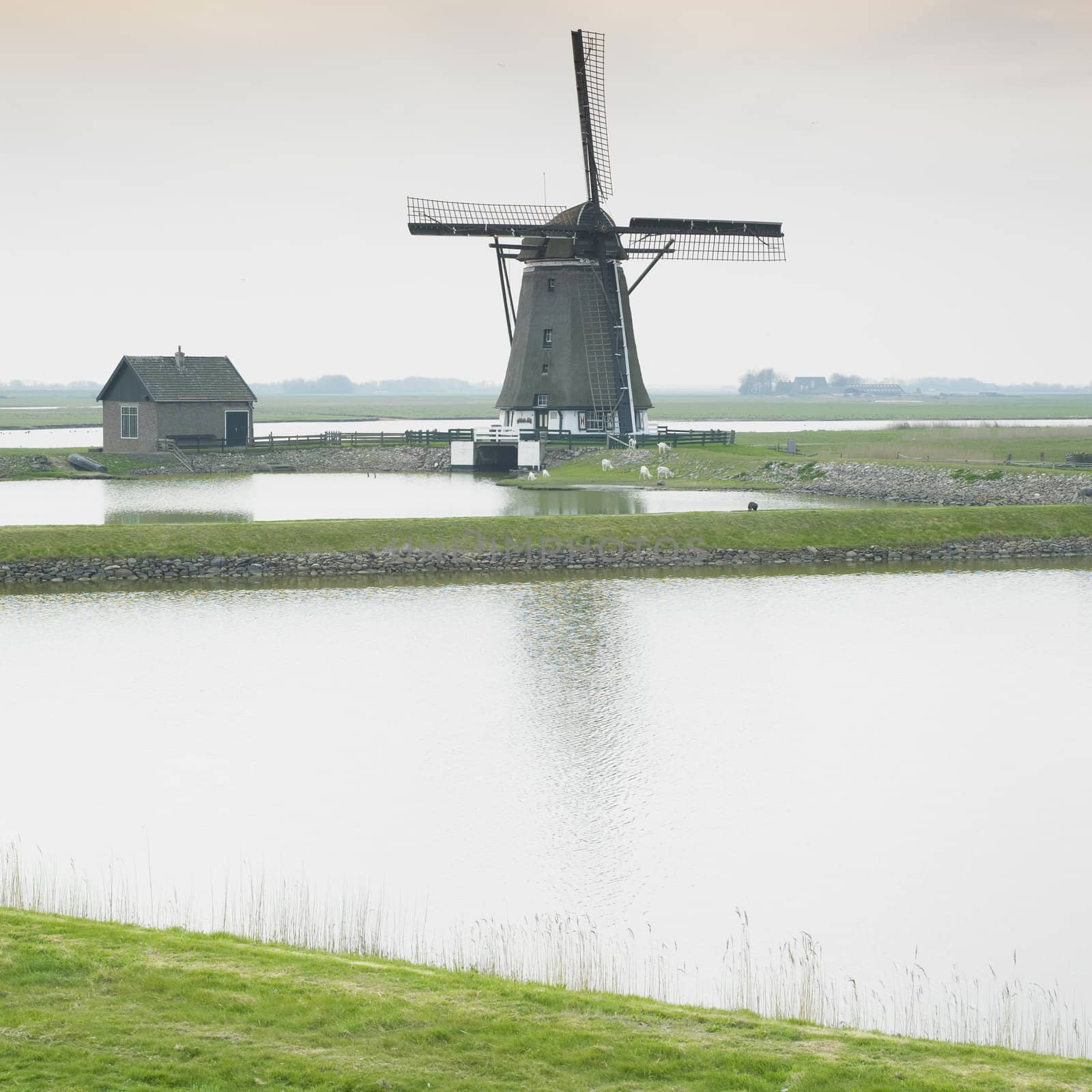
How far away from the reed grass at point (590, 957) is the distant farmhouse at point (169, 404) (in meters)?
61.3

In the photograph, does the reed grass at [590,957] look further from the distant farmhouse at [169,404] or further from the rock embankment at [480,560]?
the distant farmhouse at [169,404]

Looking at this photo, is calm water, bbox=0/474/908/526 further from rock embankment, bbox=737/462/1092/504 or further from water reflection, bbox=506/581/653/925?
water reflection, bbox=506/581/653/925

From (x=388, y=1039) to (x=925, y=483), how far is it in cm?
4685

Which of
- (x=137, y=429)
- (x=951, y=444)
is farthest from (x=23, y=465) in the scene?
(x=951, y=444)

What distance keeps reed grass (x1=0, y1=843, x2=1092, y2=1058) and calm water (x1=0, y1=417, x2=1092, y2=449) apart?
243 feet

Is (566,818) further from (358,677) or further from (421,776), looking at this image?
(358,677)

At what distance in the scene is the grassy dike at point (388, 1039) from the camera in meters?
8.86

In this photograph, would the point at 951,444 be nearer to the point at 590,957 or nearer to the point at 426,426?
the point at 590,957

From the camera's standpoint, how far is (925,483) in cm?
5341

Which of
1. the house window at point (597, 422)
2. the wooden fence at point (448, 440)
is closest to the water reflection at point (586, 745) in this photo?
the wooden fence at point (448, 440)

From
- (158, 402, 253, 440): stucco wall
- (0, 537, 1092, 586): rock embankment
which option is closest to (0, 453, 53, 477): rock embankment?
(158, 402, 253, 440): stucco wall

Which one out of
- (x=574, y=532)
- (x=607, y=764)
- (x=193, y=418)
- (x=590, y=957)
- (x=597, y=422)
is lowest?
(x=590, y=957)

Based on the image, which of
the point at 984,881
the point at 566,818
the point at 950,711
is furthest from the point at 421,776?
the point at 950,711

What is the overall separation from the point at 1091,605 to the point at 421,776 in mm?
18579
